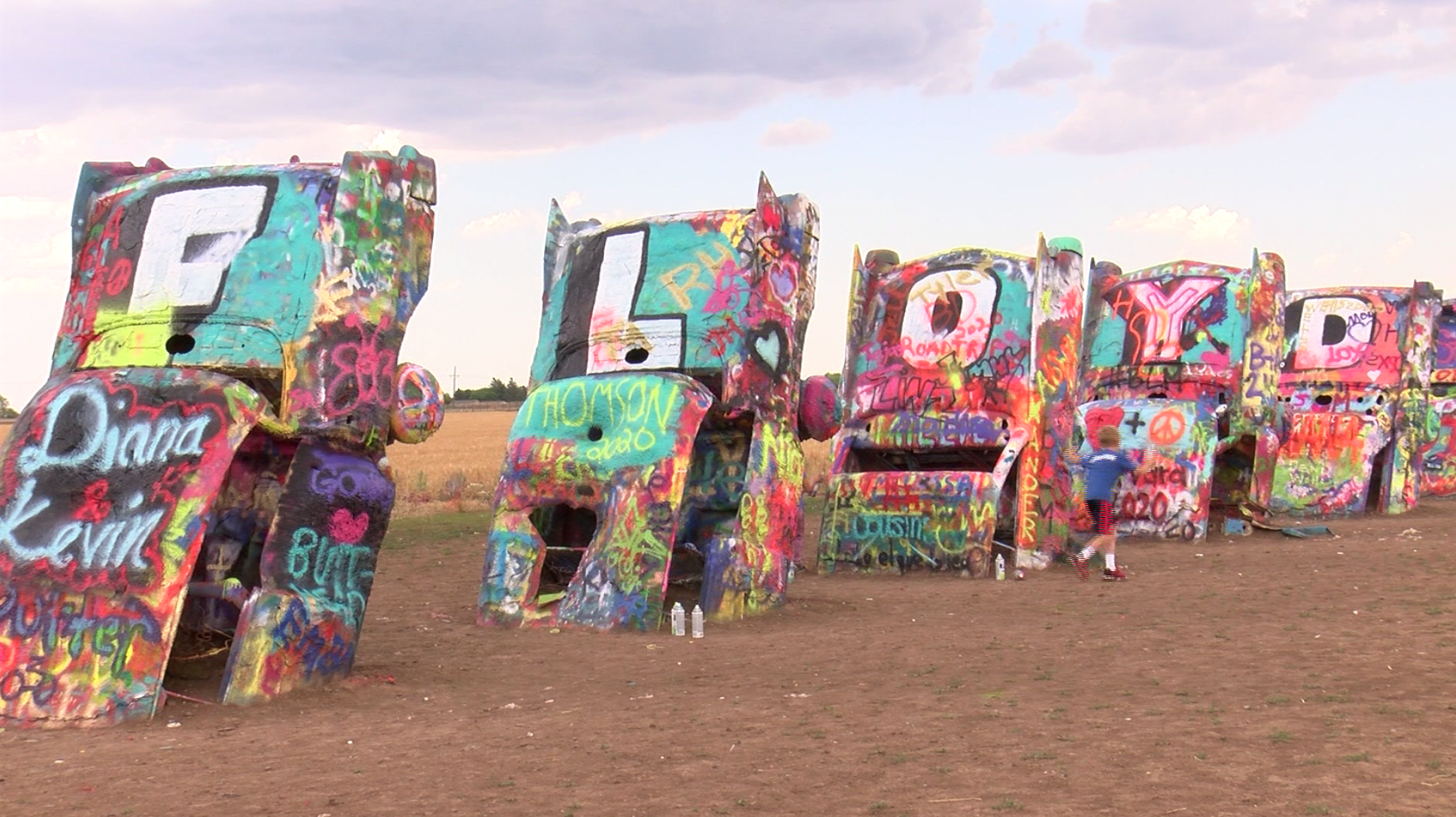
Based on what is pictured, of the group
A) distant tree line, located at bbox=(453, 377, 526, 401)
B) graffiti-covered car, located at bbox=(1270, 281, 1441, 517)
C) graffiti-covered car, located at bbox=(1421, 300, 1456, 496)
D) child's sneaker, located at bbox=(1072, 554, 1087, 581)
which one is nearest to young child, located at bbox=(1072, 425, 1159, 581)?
child's sneaker, located at bbox=(1072, 554, 1087, 581)

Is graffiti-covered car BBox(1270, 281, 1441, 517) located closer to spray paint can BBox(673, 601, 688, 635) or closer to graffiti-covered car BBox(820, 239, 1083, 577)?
graffiti-covered car BBox(820, 239, 1083, 577)

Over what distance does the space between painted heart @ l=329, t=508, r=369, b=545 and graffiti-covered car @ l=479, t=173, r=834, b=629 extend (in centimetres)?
272

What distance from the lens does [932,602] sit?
13.0 meters

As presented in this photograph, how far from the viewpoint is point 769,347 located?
1252cm

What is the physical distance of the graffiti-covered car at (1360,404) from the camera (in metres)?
22.0

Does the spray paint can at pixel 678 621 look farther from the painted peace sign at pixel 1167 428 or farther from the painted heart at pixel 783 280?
the painted peace sign at pixel 1167 428

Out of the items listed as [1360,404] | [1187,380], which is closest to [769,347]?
[1187,380]

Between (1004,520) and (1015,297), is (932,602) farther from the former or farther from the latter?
(1015,297)

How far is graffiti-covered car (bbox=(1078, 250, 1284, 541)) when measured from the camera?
18453 millimetres

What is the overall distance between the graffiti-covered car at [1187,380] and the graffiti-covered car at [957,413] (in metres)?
3.28

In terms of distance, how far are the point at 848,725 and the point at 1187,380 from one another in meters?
12.4

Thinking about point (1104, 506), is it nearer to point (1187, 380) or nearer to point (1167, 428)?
point (1167, 428)

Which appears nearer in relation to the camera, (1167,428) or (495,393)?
(1167,428)

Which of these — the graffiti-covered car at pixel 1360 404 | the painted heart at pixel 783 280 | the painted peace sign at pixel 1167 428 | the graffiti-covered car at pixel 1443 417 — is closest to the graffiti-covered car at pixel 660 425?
the painted heart at pixel 783 280
